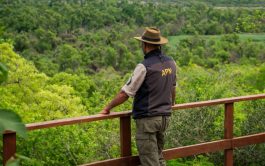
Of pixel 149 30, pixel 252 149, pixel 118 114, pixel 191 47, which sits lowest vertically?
pixel 191 47

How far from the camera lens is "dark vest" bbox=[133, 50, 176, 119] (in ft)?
12.9

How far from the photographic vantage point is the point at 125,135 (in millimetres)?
4406

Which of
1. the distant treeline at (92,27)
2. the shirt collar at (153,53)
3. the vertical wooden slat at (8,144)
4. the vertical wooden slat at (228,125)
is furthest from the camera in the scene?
the distant treeline at (92,27)

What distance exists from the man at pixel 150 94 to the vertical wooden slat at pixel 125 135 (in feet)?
0.81

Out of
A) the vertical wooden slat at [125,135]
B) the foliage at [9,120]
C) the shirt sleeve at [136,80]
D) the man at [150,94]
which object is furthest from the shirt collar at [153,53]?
the foliage at [9,120]

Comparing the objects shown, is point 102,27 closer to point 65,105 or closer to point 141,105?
point 65,105

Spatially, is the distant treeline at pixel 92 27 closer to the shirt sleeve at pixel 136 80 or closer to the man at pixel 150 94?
the man at pixel 150 94

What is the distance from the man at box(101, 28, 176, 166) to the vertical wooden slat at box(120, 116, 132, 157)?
25 centimetres

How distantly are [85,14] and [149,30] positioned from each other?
8834cm

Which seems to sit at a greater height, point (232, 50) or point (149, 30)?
point (149, 30)

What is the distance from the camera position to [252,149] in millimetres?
7074

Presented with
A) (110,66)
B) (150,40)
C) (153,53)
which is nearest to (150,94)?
(153,53)

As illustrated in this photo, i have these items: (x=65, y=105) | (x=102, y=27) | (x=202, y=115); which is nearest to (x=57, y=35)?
(x=102, y=27)

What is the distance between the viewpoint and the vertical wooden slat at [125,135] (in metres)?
4.35
